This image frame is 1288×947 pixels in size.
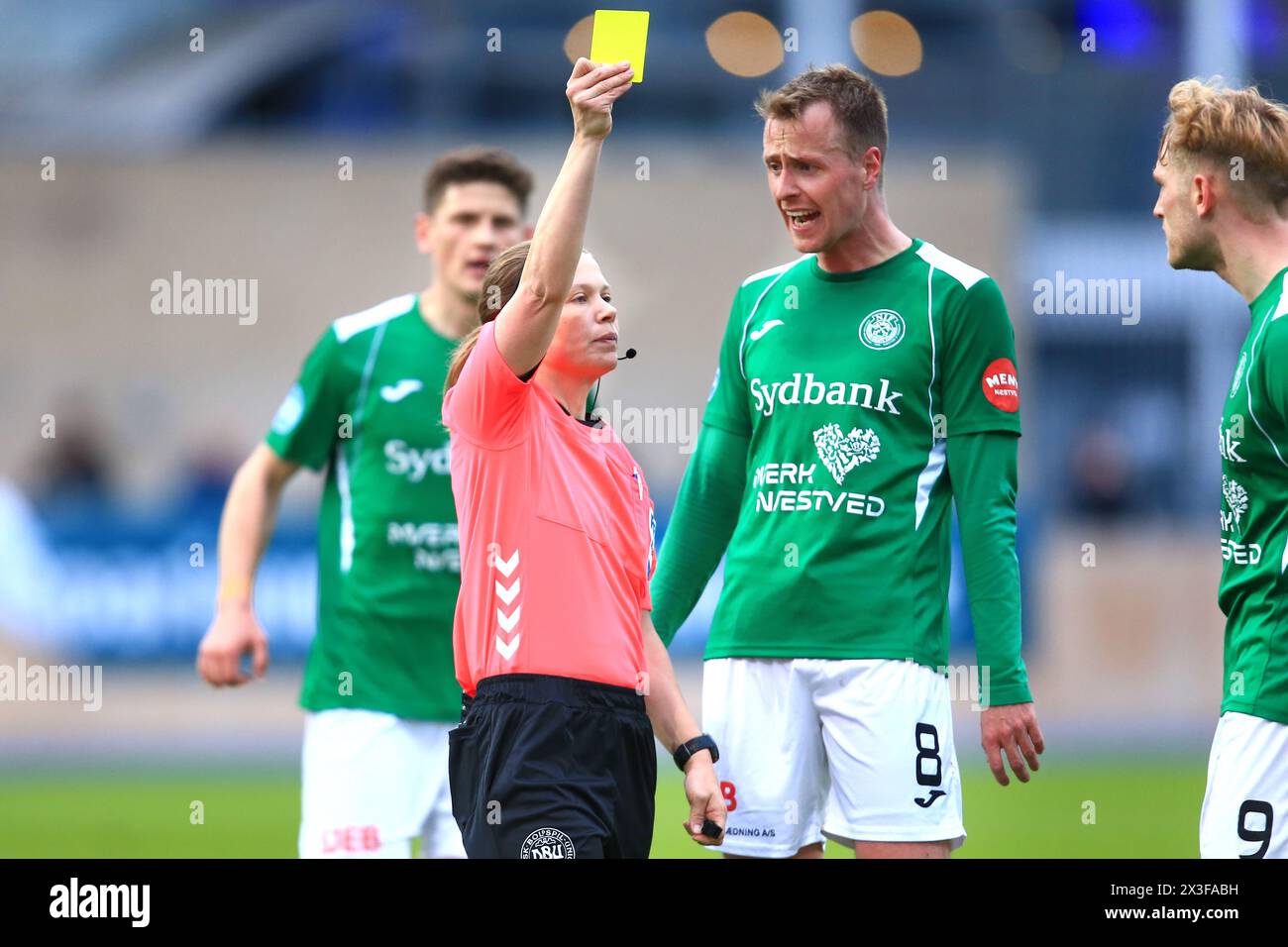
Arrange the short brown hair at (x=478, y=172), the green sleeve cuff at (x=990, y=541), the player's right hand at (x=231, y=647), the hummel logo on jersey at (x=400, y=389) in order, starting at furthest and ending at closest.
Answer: the short brown hair at (x=478, y=172)
the hummel logo on jersey at (x=400, y=389)
the player's right hand at (x=231, y=647)
the green sleeve cuff at (x=990, y=541)

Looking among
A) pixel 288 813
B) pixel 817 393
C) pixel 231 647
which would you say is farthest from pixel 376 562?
pixel 288 813

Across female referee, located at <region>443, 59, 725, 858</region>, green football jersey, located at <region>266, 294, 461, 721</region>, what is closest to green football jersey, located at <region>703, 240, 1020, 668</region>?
female referee, located at <region>443, 59, 725, 858</region>

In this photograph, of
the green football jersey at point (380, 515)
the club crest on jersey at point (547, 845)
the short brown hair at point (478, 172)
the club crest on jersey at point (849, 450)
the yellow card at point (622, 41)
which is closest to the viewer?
the club crest on jersey at point (547, 845)

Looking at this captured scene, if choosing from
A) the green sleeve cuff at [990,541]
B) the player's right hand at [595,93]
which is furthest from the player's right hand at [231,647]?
the player's right hand at [595,93]

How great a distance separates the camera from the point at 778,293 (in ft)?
17.4

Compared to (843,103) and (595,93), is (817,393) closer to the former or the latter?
(843,103)

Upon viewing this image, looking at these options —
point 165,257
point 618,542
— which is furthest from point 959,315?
point 165,257

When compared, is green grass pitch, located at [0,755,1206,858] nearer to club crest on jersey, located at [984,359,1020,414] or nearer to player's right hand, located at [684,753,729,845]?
club crest on jersey, located at [984,359,1020,414]

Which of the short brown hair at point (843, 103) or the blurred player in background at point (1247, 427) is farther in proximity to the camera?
the short brown hair at point (843, 103)

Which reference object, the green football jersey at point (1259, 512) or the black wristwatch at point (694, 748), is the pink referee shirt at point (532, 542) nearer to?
the black wristwatch at point (694, 748)

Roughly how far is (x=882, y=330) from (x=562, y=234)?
1.30 metres

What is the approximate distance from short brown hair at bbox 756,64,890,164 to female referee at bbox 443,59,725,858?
88 centimetres

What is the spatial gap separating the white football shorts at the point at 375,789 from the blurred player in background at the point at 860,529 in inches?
59.7

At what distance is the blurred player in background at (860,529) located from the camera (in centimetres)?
490
